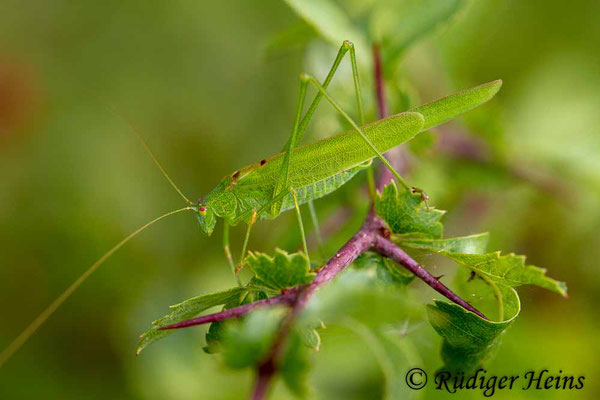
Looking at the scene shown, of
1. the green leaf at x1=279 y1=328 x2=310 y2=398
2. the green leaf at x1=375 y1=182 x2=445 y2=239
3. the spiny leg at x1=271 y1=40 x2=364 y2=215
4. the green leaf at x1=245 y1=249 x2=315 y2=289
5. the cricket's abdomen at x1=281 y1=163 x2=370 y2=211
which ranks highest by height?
the spiny leg at x1=271 y1=40 x2=364 y2=215

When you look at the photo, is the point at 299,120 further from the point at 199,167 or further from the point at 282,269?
the point at 199,167

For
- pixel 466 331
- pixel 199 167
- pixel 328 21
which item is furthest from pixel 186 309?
pixel 199 167

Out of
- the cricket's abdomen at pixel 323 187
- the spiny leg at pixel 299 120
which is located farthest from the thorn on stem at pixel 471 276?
the spiny leg at pixel 299 120

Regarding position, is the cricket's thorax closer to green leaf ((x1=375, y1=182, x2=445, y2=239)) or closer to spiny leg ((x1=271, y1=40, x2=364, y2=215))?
spiny leg ((x1=271, y1=40, x2=364, y2=215))

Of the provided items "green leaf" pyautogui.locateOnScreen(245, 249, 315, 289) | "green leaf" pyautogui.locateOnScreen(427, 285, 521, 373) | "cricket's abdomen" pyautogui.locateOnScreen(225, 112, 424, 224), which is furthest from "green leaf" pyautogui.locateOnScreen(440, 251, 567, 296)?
"cricket's abdomen" pyautogui.locateOnScreen(225, 112, 424, 224)

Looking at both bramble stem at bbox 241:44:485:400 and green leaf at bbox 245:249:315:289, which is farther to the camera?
green leaf at bbox 245:249:315:289

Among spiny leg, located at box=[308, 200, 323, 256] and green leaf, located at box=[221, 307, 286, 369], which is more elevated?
spiny leg, located at box=[308, 200, 323, 256]
